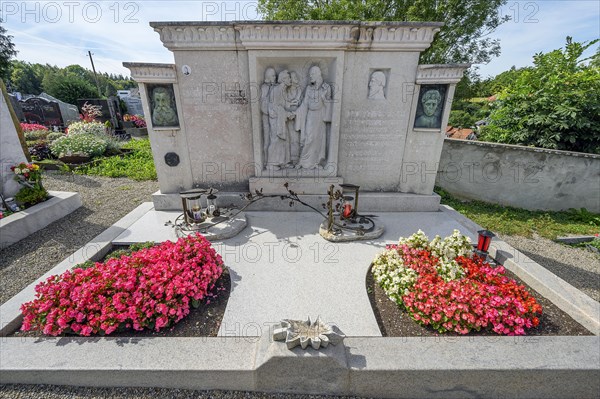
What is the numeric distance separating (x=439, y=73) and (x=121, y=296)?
20.3 feet

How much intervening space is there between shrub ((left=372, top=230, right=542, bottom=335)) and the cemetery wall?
519cm

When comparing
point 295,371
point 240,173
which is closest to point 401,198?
point 240,173

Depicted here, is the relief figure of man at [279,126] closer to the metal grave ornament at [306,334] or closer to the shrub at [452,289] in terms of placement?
the shrub at [452,289]

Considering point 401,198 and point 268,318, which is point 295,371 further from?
point 401,198

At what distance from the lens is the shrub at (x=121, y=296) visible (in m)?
2.53

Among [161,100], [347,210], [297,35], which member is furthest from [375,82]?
[161,100]

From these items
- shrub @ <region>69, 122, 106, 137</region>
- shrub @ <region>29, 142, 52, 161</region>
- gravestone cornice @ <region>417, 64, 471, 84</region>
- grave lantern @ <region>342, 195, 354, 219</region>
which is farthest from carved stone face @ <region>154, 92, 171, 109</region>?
shrub @ <region>69, 122, 106, 137</region>

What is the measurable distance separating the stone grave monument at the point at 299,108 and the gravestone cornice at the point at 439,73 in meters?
0.02

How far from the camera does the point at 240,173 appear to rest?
226 inches

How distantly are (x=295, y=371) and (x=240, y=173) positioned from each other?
4305 mm

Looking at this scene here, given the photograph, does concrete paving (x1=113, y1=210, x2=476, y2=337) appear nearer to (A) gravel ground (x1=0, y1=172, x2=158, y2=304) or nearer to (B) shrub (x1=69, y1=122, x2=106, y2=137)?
(A) gravel ground (x1=0, y1=172, x2=158, y2=304)

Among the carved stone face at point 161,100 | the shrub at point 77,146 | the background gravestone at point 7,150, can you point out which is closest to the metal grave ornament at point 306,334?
the carved stone face at point 161,100

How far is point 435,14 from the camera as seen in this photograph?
11.1 m

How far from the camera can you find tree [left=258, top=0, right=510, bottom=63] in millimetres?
11109
